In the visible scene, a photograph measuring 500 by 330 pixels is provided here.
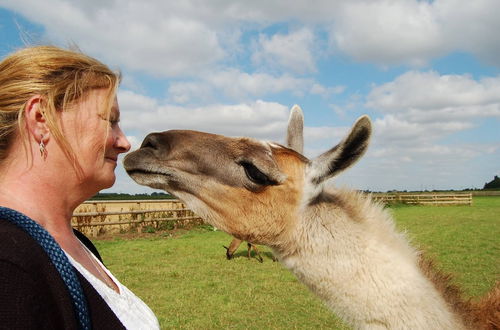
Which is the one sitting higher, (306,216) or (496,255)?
(306,216)

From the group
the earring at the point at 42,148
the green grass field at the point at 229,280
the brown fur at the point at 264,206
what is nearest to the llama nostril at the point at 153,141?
the brown fur at the point at 264,206

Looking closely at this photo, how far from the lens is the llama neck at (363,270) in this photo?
2576 mm

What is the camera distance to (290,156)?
9.89ft

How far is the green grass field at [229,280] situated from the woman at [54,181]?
98.0 inches

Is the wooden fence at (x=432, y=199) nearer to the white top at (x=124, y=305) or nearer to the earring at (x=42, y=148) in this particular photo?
the white top at (x=124, y=305)

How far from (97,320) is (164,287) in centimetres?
928

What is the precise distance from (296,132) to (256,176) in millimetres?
1298

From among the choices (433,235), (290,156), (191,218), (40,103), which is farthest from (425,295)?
(191,218)

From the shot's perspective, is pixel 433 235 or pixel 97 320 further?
pixel 433 235

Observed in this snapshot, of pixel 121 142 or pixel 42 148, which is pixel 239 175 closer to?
pixel 121 142

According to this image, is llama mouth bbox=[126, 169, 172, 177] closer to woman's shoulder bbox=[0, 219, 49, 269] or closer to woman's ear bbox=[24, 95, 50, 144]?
woman's ear bbox=[24, 95, 50, 144]

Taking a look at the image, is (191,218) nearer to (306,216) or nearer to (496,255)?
(496,255)

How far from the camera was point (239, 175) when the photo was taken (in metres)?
2.93

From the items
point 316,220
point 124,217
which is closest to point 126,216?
point 124,217
